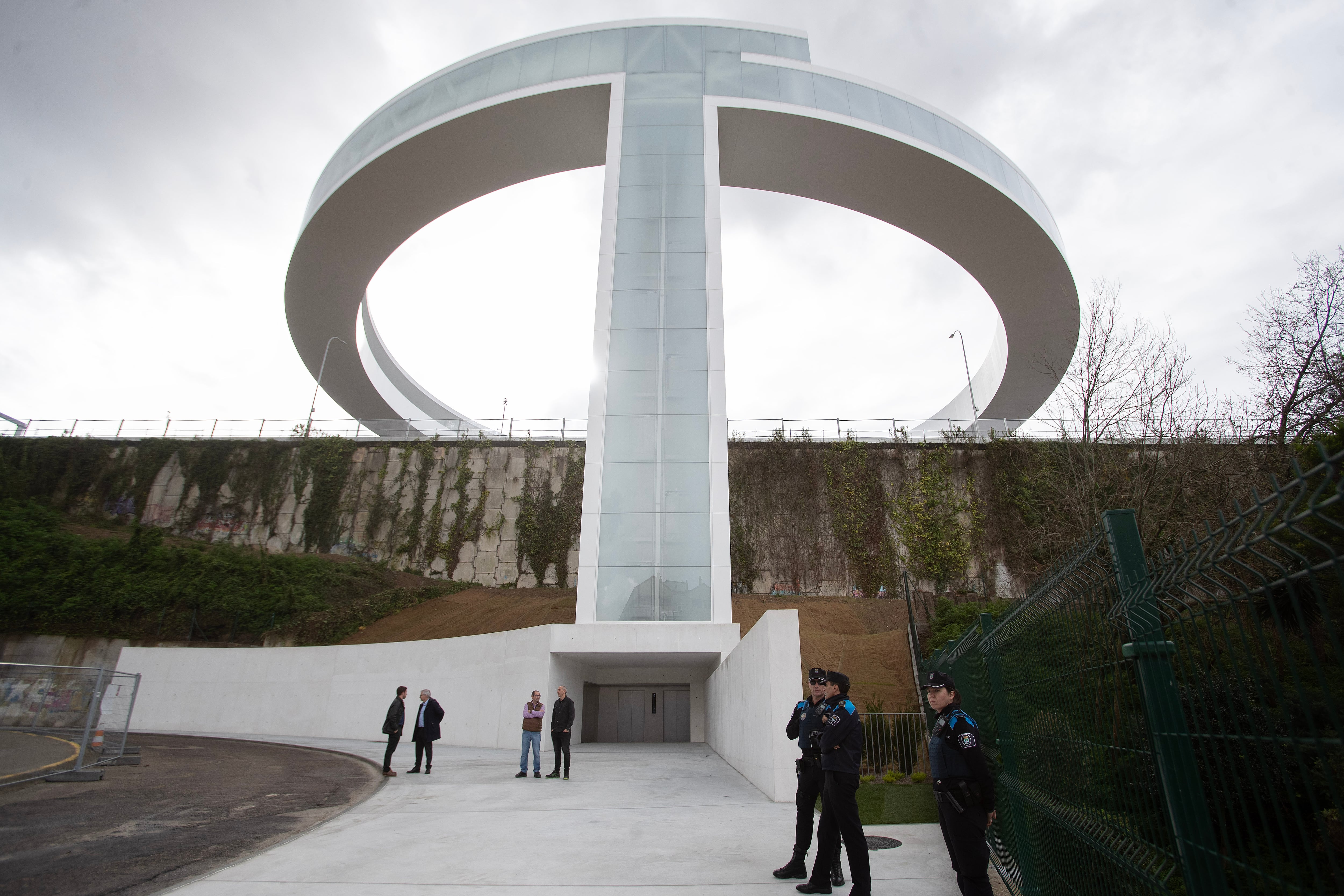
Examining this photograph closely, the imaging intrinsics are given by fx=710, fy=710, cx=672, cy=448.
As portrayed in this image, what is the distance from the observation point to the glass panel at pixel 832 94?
23.7 metres

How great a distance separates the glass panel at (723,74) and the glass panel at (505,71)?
21.6 ft

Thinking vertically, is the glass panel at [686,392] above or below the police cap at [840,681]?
above

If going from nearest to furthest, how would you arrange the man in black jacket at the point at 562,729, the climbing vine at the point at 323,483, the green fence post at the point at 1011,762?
1. the green fence post at the point at 1011,762
2. the man in black jacket at the point at 562,729
3. the climbing vine at the point at 323,483

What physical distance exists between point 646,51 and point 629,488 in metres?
14.6

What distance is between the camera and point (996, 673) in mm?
5117

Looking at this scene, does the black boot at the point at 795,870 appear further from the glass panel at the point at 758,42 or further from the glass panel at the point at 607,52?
the glass panel at the point at 758,42

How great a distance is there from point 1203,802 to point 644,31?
25.4 metres

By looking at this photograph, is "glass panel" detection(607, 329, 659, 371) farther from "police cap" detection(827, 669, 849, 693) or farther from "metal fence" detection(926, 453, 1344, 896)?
"police cap" detection(827, 669, 849, 693)

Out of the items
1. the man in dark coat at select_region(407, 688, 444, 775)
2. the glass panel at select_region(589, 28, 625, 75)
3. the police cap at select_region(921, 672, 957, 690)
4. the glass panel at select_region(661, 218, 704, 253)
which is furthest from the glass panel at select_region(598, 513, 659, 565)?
the glass panel at select_region(589, 28, 625, 75)

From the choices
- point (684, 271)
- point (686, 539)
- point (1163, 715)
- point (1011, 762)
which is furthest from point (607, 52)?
point (1163, 715)

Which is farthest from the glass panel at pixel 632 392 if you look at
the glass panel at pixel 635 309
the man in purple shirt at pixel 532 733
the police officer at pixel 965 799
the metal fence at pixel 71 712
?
the police officer at pixel 965 799

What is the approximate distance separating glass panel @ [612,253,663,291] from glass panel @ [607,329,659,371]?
1.39 m

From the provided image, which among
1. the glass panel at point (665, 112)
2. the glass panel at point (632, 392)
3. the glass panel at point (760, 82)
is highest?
the glass panel at point (760, 82)

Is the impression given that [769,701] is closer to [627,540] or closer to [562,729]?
[562,729]
